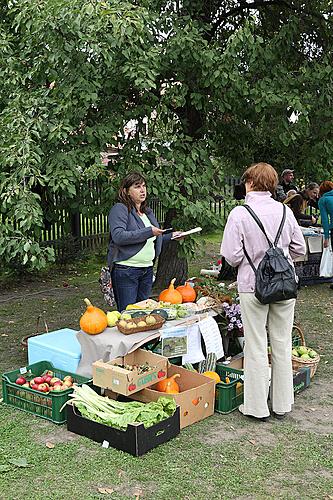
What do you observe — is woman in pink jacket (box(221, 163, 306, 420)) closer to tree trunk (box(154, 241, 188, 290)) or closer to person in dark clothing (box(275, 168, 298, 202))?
tree trunk (box(154, 241, 188, 290))

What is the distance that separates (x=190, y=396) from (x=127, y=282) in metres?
1.51

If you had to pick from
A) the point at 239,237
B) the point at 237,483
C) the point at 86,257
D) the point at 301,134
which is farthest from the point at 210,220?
the point at 86,257

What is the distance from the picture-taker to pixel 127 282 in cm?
612

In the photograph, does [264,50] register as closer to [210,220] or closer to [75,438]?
[210,220]

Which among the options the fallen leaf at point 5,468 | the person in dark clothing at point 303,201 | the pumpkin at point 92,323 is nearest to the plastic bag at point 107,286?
the pumpkin at point 92,323

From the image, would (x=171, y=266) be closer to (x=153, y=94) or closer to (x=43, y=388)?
(x=153, y=94)

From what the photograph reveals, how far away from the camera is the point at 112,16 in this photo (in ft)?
18.2

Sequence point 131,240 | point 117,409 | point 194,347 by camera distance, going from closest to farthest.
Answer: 1. point 117,409
2. point 194,347
3. point 131,240

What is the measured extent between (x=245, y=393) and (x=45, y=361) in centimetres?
178

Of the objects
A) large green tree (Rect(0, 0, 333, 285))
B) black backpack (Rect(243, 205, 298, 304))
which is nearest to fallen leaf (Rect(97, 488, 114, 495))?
black backpack (Rect(243, 205, 298, 304))

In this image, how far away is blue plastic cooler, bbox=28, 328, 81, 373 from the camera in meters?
5.61

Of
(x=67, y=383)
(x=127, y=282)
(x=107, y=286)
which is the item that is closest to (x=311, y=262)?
(x=107, y=286)

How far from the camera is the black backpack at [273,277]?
4.77m

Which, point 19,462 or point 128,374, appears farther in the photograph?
point 128,374
